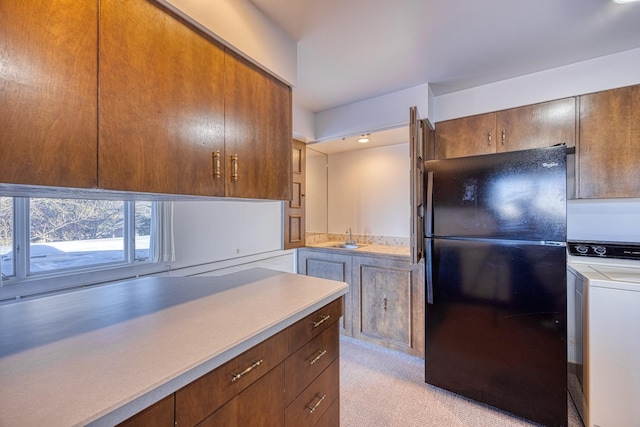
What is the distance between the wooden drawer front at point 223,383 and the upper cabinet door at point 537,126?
7.59 ft

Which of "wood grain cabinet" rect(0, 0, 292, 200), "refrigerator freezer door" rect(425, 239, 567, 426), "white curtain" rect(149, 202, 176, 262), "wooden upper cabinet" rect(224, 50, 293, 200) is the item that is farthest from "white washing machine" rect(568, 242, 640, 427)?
"white curtain" rect(149, 202, 176, 262)

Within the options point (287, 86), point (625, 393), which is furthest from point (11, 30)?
point (625, 393)

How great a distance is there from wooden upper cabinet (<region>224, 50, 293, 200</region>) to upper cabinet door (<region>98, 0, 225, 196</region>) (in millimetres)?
57

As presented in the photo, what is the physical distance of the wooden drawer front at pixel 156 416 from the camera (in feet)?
1.98

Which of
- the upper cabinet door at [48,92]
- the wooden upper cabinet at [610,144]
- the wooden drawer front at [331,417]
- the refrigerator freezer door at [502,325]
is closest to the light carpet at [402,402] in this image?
the refrigerator freezer door at [502,325]

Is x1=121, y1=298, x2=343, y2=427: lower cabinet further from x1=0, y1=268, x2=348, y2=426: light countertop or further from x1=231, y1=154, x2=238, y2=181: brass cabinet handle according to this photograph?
x1=231, y1=154, x2=238, y2=181: brass cabinet handle

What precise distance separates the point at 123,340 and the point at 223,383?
1.15 feet

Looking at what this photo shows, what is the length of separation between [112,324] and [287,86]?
1461 mm

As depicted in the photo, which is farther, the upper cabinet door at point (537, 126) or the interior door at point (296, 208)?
the interior door at point (296, 208)

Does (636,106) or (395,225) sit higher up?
(636,106)

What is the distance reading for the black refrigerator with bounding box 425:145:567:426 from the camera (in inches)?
63.1

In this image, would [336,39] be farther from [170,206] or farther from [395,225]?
[395,225]

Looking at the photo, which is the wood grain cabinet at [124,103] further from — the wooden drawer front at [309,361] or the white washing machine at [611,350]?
the white washing machine at [611,350]

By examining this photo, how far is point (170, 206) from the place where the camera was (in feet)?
6.51
